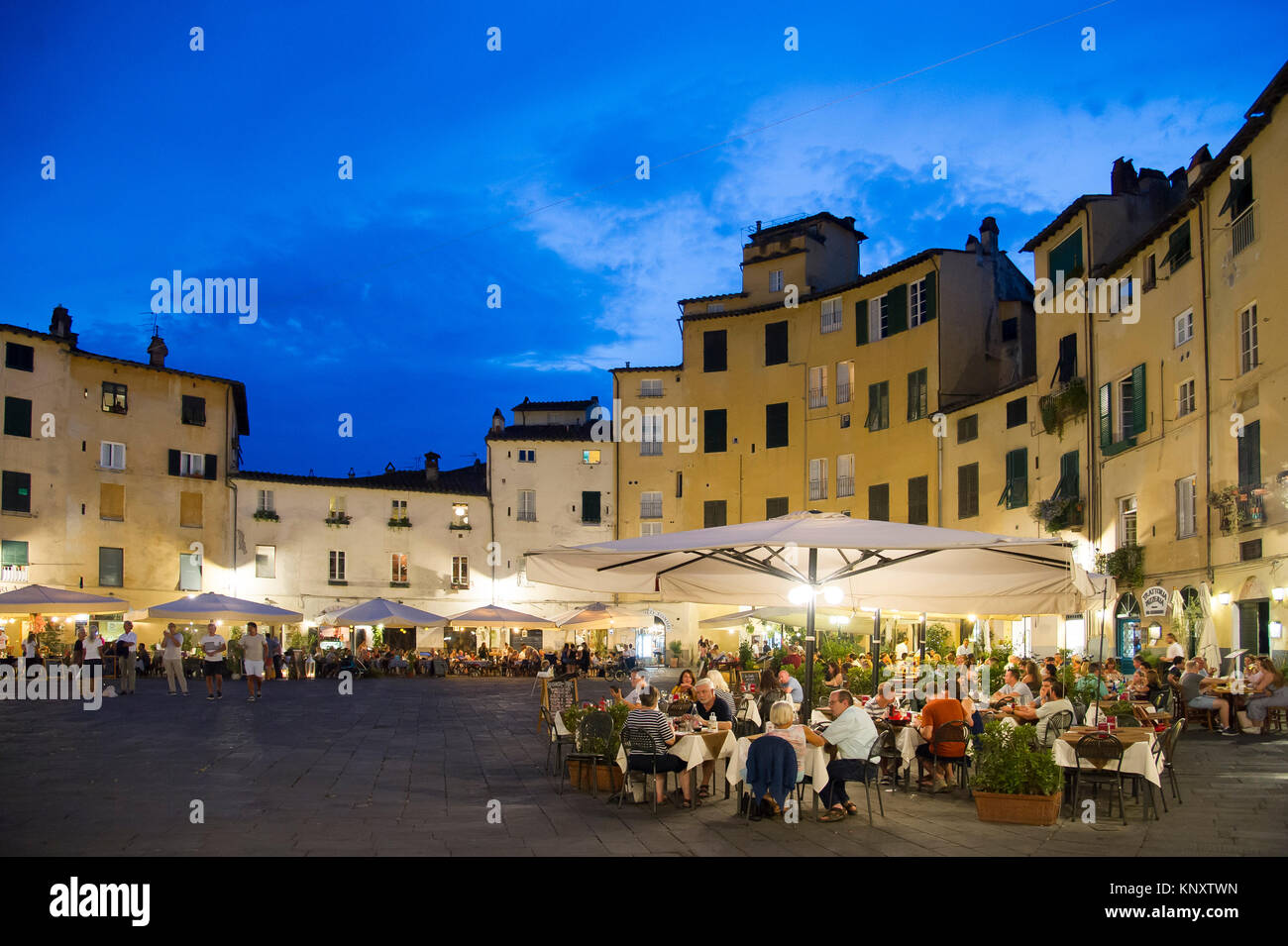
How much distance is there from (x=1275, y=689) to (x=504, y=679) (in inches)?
1125

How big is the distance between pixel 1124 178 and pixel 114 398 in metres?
35.5

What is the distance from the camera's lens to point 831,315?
4331cm

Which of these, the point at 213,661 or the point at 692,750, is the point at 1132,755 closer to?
the point at 692,750

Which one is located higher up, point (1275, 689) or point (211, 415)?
point (211, 415)

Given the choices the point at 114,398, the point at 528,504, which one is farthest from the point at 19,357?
the point at 528,504

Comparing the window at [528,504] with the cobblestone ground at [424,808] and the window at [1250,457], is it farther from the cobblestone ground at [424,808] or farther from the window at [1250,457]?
the window at [1250,457]

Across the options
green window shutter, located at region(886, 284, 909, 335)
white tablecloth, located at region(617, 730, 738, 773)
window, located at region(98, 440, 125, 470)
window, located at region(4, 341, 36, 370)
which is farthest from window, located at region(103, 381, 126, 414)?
white tablecloth, located at region(617, 730, 738, 773)

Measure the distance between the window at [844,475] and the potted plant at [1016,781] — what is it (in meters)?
30.7

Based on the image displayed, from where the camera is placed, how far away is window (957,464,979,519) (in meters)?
34.5
